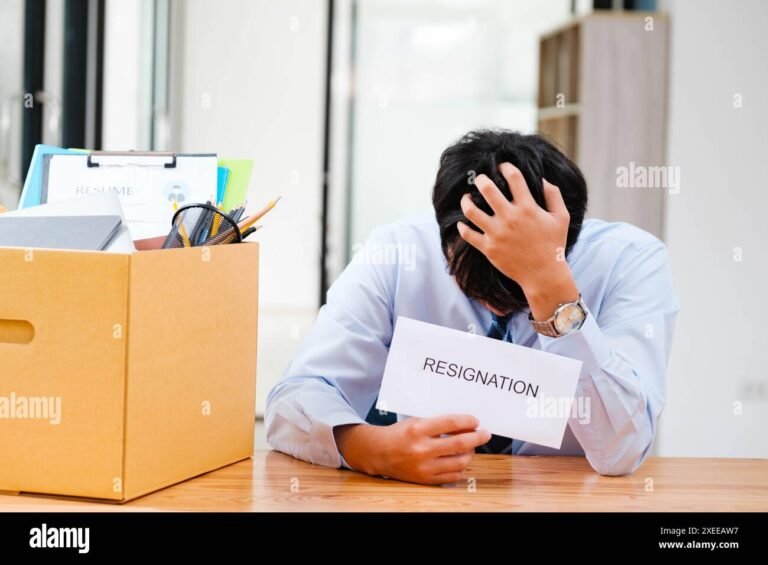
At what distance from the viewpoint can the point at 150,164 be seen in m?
1.30

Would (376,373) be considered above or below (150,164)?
below

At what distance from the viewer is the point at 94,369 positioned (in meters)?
1.05

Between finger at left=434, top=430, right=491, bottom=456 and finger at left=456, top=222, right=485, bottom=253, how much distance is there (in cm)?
25

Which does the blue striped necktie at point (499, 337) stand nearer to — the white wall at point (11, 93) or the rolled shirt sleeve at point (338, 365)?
the rolled shirt sleeve at point (338, 365)

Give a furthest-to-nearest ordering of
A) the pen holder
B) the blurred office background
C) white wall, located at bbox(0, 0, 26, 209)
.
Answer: the blurred office background, white wall, located at bbox(0, 0, 26, 209), the pen holder

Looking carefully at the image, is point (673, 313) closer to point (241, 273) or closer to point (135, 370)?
point (241, 273)

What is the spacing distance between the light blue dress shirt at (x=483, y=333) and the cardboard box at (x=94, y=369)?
1.00 ft

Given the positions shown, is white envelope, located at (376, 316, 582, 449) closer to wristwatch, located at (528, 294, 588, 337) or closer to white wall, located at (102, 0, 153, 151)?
wristwatch, located at (528, 294, 588, 337)

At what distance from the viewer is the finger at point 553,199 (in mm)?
1265

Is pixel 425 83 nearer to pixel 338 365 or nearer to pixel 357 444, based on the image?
pixel 338 365

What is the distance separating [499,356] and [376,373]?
1.50ft

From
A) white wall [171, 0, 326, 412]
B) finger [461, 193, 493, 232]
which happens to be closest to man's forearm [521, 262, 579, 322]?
finger [461, 193, 493, 232]

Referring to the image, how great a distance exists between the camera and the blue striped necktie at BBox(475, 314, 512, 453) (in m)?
1.55
